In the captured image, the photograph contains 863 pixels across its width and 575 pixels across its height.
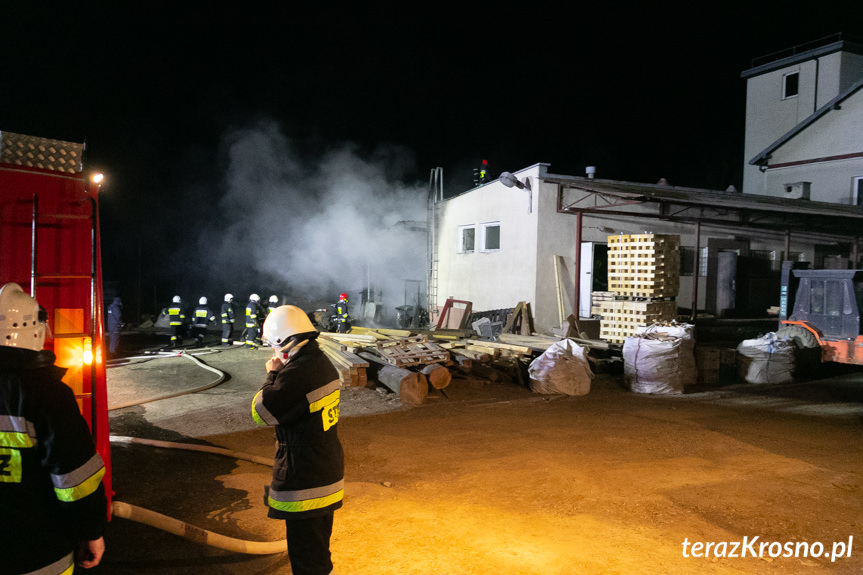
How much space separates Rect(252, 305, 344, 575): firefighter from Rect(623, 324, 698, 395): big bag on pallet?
778 cm

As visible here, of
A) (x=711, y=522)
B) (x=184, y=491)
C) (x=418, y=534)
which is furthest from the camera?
(x=184, y=491)

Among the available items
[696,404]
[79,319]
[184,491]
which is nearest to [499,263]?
[696,404]

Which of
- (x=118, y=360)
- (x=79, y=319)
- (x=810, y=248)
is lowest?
(x=118, y=360)

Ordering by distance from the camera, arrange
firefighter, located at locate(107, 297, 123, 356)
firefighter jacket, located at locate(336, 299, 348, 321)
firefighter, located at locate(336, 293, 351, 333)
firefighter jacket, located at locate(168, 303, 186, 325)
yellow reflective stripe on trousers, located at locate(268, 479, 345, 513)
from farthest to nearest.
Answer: firefighter jacket, located at locate(336, 299, 348, 321) < firefighter, located at locate(336, 293, 351, 333) < firefighter jacket, located at locate(168, 303, 186, 325) < firefighter, located at locate(107, 297, 123, 356) < yellow reflective stripe on trousers, located at locate(268, 479, 345, 513)

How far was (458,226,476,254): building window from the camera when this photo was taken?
1891 centimetres

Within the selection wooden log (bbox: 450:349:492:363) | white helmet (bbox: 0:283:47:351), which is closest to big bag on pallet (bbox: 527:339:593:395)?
wooden log (bbox: 450:349:492:363)

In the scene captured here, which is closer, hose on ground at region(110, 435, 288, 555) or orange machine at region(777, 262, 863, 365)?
hose on ground at region(110, 435, 288, 555)

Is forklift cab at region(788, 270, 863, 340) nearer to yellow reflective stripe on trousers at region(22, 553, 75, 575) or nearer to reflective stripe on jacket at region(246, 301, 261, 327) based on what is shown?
yellow reflective stripe on trousers at region(22, 553, 75, 575)

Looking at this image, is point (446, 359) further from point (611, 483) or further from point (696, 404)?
point (611, 483)

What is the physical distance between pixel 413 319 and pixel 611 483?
15.3 metres

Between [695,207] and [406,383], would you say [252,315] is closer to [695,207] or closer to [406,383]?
[406,383]

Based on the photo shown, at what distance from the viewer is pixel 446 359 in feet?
31.9

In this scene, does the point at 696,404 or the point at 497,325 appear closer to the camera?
the point at 696,404

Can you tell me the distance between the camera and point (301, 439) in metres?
2.97
